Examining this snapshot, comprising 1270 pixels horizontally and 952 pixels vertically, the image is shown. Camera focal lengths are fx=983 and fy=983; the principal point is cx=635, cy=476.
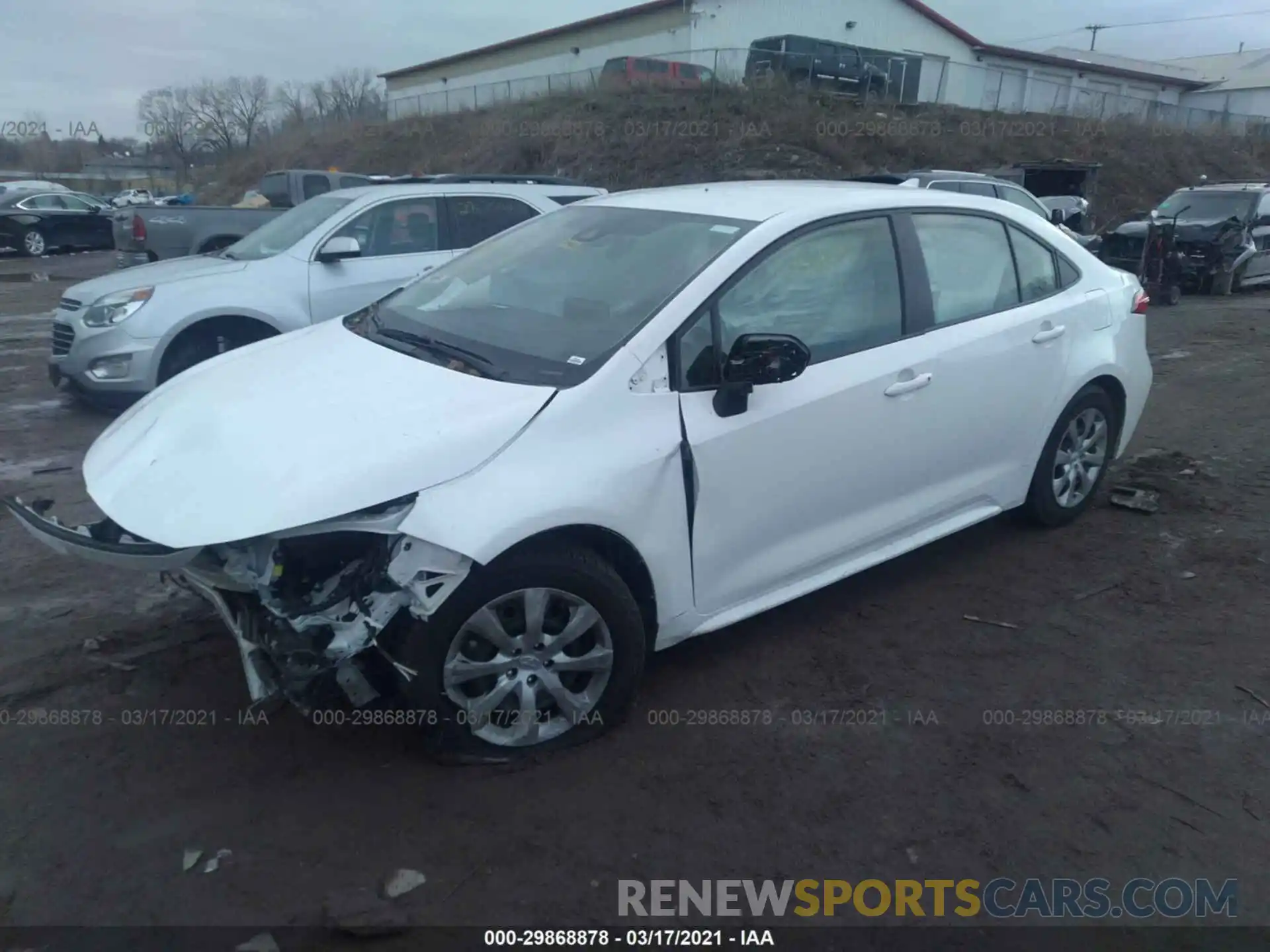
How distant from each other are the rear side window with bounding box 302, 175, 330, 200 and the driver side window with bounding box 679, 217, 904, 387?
51.2 feet

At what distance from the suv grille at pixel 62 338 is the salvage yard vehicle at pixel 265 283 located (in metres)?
0.01

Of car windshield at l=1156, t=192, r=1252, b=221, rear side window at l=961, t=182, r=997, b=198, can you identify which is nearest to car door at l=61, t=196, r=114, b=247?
rear side window at l=961, t=182, r=997, b=198

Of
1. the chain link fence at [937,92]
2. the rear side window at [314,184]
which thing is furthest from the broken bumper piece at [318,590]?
the chain link fence at [937,92]

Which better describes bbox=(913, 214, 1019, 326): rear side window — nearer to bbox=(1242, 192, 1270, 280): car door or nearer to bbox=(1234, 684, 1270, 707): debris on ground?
bbox=(1234, 684, 1270, 707): debris on ground

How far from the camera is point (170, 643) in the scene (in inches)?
155

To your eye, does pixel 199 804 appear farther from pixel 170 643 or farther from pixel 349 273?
pixel 349 273

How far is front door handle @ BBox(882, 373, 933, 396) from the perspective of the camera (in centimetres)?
387

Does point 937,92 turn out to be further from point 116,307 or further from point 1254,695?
point 1254,695

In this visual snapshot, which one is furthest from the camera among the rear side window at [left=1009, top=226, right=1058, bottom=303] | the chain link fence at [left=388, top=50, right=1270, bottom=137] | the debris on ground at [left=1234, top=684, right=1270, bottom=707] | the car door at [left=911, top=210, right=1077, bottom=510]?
the chain link fence at [left=388, top=50, right=1270, bottom=137]

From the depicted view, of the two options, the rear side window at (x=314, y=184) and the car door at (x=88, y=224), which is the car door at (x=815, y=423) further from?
the car door at (x=88, y=224)

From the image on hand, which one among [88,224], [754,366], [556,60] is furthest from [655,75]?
[754,366]

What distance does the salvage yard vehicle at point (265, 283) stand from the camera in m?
6.92

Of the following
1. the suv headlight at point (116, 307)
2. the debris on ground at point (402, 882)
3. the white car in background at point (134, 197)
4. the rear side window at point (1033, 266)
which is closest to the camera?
the debris on ground at point (402, 882)

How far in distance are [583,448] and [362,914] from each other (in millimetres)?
1457
